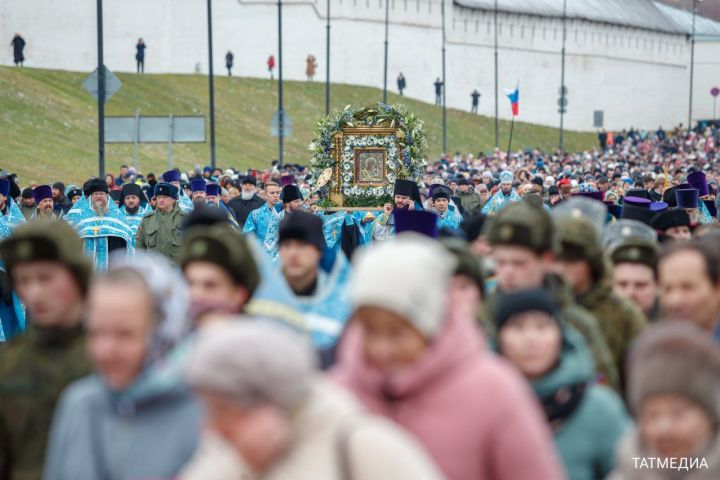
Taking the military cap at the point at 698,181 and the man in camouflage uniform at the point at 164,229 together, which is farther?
the military cap at the point at 698,181

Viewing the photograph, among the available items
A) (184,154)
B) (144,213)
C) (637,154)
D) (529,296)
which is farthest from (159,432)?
(637,154)

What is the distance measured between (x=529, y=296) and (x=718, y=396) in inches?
32.1

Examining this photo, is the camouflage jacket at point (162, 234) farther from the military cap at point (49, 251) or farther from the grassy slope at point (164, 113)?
the grassy slope at point (164, 113)

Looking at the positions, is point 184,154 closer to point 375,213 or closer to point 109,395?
point 375,213

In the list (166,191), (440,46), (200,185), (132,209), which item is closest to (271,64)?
(440,46)

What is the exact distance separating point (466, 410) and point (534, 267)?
2007mm

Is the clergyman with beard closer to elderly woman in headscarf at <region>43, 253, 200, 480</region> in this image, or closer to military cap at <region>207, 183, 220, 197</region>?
military cap at <region>207, 183, 220, 197</region>

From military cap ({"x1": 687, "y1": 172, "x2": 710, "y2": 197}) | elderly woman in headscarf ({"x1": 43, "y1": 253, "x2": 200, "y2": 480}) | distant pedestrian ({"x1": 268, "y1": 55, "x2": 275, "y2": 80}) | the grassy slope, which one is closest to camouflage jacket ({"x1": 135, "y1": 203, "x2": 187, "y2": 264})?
military cap ({"x1": 687, "y1": 172, "x2": 710, "y2": 197})

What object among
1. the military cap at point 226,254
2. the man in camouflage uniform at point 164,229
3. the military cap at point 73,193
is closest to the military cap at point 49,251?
the military cap at point 226,254

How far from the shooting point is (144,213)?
18.2m

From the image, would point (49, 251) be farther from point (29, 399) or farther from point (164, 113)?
point (164, 113)

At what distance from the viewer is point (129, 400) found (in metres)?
4.45

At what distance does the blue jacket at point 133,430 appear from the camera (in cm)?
446

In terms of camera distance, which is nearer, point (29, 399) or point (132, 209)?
point (29, 399)
